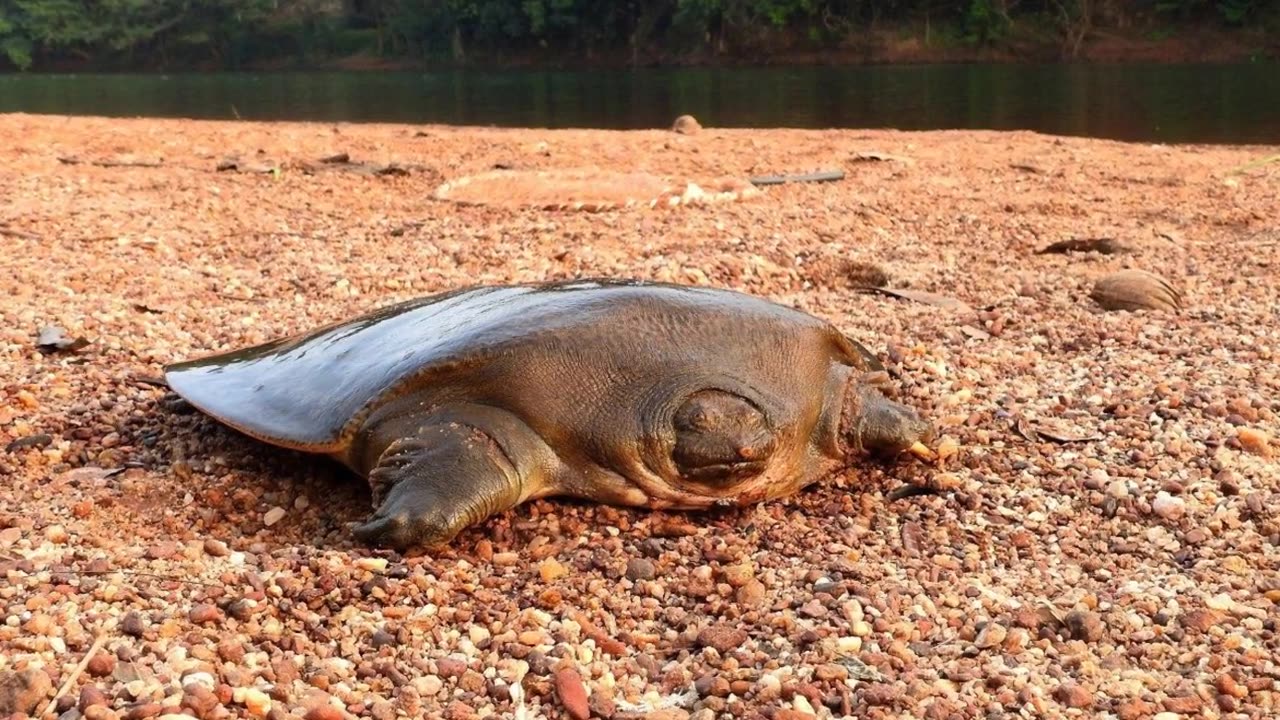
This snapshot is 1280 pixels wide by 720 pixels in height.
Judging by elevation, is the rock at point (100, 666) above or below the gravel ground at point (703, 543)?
above

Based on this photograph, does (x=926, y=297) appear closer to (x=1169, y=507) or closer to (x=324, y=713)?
(x=1169, y=507)

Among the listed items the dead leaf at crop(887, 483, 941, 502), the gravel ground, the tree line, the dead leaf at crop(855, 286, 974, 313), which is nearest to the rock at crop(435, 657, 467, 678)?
the gravel ground

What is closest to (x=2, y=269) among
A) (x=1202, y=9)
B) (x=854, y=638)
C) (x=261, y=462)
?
(x=261, y=462)

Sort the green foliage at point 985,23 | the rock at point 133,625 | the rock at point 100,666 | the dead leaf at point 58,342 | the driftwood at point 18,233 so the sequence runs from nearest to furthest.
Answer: the rock at point 100,666 < the rock at point 133,625 < the dead leaf at point 58,342 < the driftwood at point 18,233 < the green foliage at point 985,23

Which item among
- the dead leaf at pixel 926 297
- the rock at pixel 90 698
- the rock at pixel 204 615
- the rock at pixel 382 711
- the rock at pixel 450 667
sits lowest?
the rock at pixel 450 667

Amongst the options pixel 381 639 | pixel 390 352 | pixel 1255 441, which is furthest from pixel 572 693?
pixel 1255 441

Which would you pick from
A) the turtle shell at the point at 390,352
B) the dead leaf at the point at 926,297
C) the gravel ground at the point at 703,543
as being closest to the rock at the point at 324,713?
the gravel ground at the point at 703,543

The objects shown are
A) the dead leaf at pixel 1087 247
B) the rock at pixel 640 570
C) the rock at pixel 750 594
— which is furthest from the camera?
the dead leaf at pixel 1087 247

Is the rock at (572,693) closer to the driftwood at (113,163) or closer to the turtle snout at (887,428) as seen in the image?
the turtle snout at (887,428)
